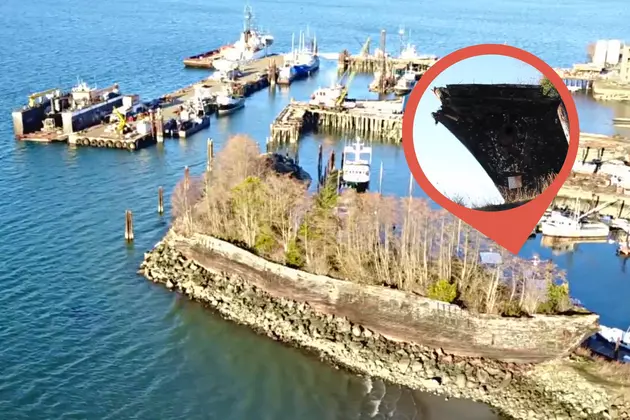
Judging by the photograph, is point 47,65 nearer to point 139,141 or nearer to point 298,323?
point 139,141

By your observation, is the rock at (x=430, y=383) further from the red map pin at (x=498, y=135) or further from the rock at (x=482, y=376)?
the red map pin at (x=498, y=135)

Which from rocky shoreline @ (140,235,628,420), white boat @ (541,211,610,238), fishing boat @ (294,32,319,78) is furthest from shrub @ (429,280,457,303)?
fishing boat @ (294,32,319,78)

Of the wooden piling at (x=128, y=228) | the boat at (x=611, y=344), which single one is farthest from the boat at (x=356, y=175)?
the boat at (x=611, y=344)

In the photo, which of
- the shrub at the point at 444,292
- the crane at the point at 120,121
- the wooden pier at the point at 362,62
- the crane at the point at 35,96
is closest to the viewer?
the shrub at the point at 444,292

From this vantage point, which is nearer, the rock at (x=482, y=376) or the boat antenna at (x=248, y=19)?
the rock at (x=482, y=376)

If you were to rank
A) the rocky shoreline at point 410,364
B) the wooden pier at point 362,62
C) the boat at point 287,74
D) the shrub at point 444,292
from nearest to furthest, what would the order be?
the rocky shoreline at point 410,364, the shrub at point 444,292, the boat at point 287,74, the wooden pier at point 362,62

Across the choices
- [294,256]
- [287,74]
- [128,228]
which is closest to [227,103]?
[287,74]
